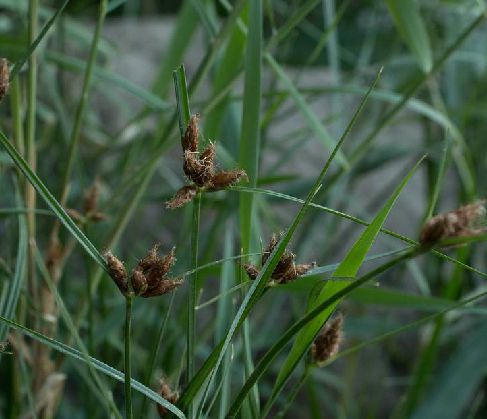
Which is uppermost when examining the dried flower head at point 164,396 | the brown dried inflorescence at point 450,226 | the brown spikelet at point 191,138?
the brown spikelet at point 191,138

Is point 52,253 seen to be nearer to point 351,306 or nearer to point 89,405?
point 89,405

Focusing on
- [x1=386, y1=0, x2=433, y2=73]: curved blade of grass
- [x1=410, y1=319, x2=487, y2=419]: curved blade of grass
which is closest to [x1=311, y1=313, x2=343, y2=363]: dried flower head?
[x1=386, y1=0, x2=433, y2=73]: curved blade of grass

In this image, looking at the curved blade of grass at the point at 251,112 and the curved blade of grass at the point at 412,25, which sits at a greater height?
the curved blade of grass at the point at 412,25

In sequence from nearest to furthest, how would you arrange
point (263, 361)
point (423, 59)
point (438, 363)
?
point (263, 361)
point (423, 59)
point (438, 363)

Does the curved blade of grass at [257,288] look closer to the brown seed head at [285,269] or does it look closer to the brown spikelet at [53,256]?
the brown seed head at [285,269]

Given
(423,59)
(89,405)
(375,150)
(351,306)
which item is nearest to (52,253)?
(89,405)

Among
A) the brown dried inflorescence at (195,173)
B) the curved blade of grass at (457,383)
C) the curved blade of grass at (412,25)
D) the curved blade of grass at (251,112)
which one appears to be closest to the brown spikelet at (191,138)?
the brown dried inflorescence at (195,173)

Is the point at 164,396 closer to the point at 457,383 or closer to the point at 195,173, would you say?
the point at 195,173
